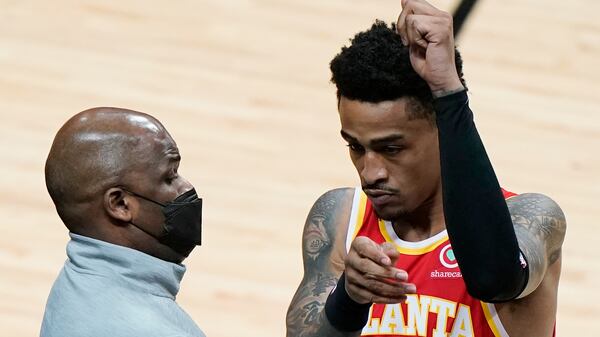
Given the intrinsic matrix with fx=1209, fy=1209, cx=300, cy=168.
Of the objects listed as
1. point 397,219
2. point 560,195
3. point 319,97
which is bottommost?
point 560,195

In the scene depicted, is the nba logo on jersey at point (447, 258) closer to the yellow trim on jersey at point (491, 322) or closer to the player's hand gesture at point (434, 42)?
the yellow trim on jersey at point (491, 322)

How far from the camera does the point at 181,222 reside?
7.55 feet

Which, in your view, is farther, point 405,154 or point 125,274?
point 405,154

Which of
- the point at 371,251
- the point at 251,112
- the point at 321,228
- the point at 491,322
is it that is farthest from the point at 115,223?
the point at 251,112

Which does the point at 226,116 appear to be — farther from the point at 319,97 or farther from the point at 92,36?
the point at 92,36

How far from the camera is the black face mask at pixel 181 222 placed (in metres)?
2.28

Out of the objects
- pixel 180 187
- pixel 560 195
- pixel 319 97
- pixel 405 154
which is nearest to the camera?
pixel 180 187

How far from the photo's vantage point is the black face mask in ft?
7.48

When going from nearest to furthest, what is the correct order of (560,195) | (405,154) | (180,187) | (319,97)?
(180,187) < (405,154) < (560,195) < (319,97)

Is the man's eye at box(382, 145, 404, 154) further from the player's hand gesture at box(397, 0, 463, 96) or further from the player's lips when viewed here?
the player's hand gesture at box(397, 0, 463, 96)

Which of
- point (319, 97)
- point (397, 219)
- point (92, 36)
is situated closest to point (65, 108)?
point (92, 36)

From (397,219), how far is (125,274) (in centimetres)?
73

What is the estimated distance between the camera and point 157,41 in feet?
20.1

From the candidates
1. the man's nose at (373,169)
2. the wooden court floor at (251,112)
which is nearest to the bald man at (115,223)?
the man's nose at (373,169)
